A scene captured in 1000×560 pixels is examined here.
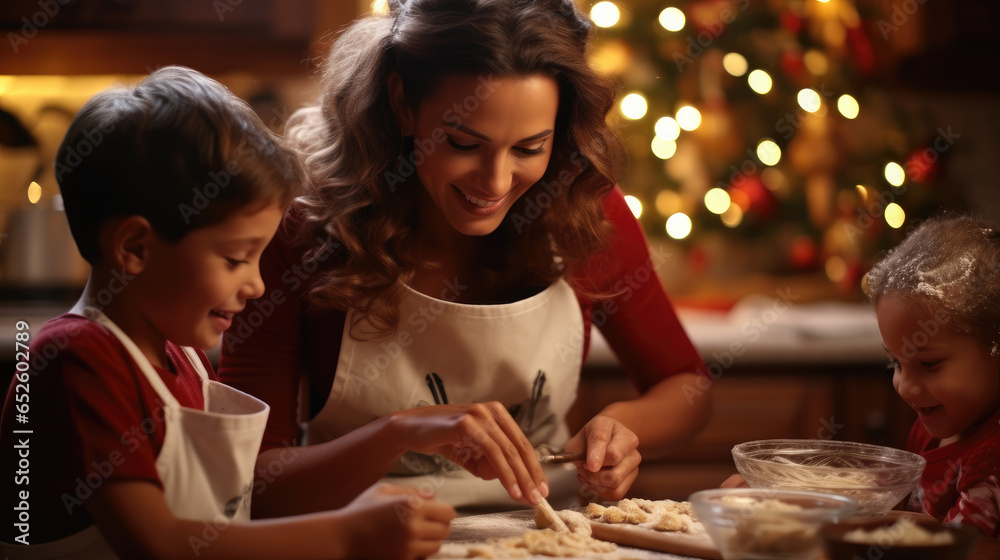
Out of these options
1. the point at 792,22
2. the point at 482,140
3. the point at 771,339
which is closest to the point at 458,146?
the point at 482,140

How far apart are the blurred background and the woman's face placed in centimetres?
109

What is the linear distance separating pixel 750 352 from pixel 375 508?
1531 mm

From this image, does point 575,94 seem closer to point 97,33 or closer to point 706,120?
point 706,120

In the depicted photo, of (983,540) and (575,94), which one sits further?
(575,94)

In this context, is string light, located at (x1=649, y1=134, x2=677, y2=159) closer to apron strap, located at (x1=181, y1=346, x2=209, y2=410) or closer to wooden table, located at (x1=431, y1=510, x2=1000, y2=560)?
wooden table, located at (x1=431, y1=510, x2=1000, y2=560)

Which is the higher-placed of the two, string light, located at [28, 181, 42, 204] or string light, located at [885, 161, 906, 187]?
string light, located at [885, 161, 906, 187]

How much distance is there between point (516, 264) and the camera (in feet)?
4.07

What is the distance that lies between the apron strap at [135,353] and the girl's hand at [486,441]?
267 mm

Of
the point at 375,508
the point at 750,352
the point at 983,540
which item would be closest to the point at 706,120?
the point at 750,352

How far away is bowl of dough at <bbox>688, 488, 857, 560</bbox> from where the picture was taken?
734mm

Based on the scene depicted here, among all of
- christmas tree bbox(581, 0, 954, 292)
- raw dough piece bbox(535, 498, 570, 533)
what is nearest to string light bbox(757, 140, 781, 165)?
christmas tree bbox(581, 0, 954, 292)

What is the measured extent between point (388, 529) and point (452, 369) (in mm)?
455

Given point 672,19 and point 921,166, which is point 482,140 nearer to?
point 672,19

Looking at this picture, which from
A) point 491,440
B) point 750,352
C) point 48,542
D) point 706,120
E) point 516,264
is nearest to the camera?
point 48,542
